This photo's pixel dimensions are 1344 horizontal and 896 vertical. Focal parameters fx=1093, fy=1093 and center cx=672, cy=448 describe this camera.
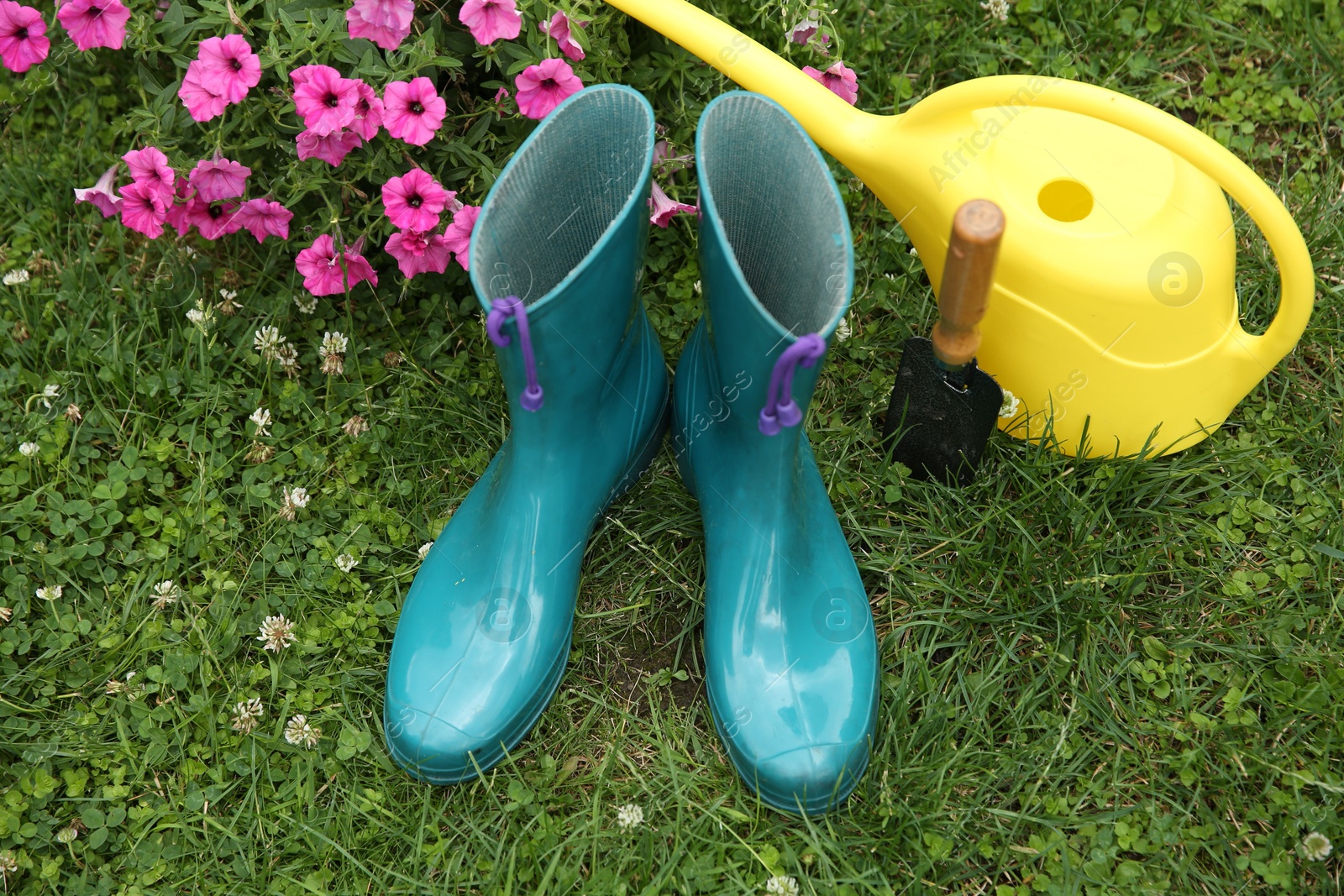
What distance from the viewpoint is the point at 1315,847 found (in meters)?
1.38

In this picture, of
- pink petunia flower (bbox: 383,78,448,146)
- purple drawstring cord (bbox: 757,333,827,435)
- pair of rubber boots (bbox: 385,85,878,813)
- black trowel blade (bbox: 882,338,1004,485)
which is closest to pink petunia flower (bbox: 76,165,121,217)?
pink petunia flower (bbox: 383,78,448,146)

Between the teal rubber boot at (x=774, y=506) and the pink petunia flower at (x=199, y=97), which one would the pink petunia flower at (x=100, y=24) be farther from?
the teal rubber boot at (x=774, y=506)

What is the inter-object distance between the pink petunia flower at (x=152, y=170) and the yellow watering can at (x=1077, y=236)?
70 cm

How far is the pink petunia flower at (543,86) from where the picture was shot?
1.53 m

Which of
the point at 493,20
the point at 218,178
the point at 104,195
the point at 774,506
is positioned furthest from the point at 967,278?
the point at 104,195

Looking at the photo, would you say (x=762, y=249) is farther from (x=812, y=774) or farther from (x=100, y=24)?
(x=100, y=24)

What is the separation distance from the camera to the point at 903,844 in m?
1.42

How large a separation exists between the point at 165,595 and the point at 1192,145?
5.14 feet

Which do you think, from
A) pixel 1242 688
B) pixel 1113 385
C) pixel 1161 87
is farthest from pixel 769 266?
pixel 1161 87

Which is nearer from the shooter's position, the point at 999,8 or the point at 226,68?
the point at 226,68

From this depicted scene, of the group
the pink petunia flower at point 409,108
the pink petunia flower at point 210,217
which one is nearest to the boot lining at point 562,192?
the pink petunia flower at point 409,108

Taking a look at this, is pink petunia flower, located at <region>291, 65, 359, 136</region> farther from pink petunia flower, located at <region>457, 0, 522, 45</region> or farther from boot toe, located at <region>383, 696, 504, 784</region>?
boot toe, located at <region>383, 696, 504, 784</region>

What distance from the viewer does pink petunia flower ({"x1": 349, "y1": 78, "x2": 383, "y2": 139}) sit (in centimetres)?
150

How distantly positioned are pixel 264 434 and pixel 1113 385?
4.38 feet
